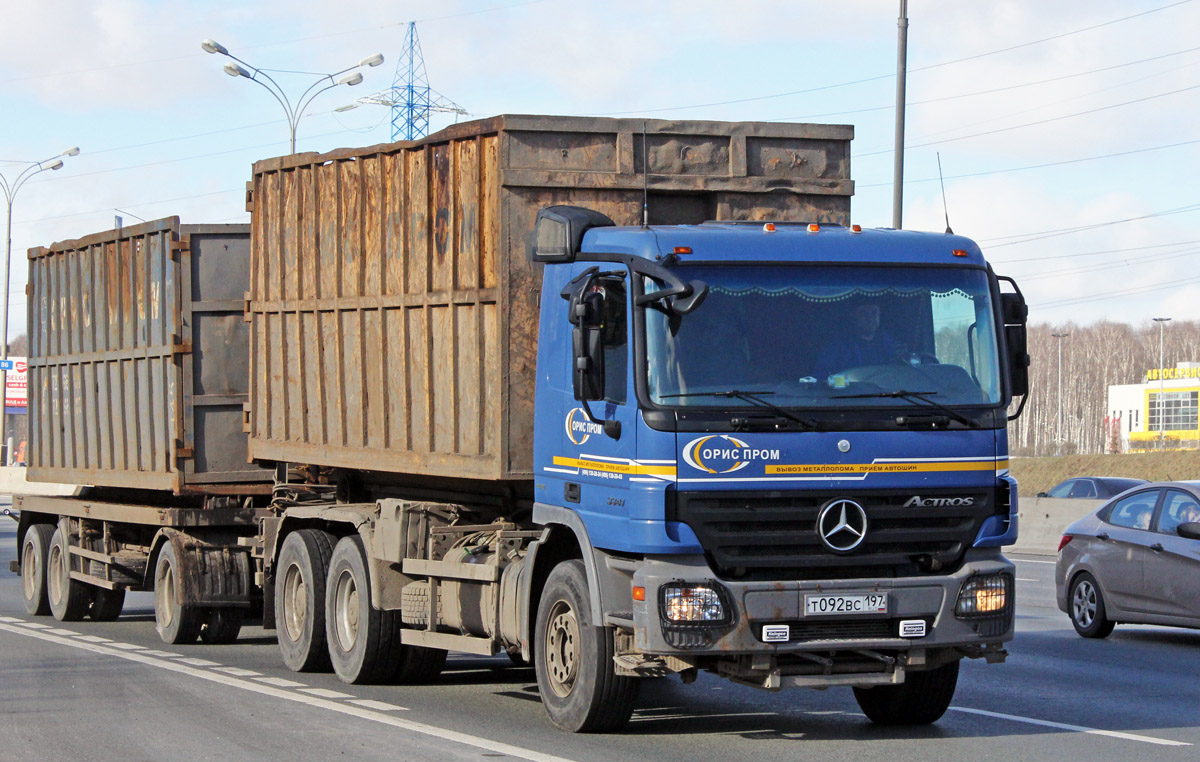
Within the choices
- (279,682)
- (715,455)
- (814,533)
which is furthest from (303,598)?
(814,533)

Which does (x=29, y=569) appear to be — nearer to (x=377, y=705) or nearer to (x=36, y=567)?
(x=36, y=567)

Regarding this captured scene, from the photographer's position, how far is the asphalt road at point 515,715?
830 cm

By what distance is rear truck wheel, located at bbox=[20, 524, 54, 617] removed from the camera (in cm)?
1798

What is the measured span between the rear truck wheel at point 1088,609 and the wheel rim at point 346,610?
23.2 feet

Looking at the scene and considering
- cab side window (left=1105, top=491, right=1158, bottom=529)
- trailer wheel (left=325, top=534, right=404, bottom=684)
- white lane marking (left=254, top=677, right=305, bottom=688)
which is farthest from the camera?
cab side window (left=1105, top=491, right=1158, bottom=529)

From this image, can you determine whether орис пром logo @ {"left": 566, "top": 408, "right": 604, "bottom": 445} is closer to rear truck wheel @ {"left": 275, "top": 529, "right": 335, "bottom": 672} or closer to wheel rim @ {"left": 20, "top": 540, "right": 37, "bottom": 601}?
rear truck wheel @ {"left": 275, "top": 529, "right": 335, "bottom": 672}

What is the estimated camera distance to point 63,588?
1731 centimetres

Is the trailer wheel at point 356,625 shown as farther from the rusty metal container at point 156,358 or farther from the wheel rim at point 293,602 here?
the rusty metal container at point 156,358

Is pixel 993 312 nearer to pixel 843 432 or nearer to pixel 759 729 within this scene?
pixel 843 432

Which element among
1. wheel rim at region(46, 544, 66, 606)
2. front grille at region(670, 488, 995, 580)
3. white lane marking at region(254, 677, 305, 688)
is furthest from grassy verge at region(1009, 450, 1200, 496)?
front grille at region(670, 488, 995, 580)

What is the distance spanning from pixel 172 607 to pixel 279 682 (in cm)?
337

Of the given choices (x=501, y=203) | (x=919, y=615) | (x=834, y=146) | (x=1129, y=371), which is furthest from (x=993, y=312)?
(x=1129, y=371)

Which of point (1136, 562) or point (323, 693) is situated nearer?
point (323, 693)

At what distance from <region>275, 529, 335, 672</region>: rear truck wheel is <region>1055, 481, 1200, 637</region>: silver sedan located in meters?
7.10
